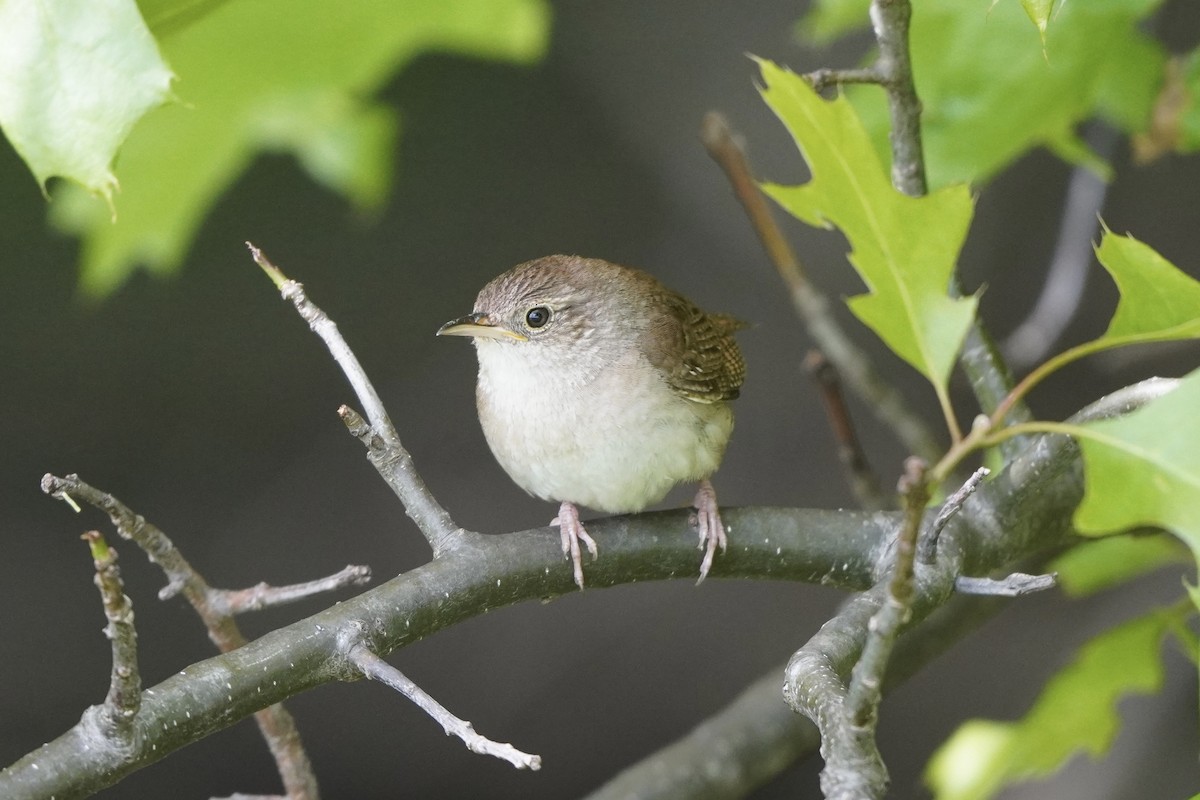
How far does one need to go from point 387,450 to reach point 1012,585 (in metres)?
0.75

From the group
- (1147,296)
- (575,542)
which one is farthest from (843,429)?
(1147,296)

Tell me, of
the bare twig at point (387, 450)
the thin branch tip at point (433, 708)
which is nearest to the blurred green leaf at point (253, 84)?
the bare twig at point (387, 450)

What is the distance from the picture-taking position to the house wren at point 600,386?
6.32ft

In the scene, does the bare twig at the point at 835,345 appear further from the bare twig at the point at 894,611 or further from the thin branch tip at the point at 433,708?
the bare twig at the point at 894,611

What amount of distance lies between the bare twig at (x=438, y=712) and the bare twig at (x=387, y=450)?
0.22m

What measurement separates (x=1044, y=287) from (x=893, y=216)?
113 inches

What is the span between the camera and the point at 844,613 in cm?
139

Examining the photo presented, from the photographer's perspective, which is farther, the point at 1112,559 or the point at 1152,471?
the point at 1112,559

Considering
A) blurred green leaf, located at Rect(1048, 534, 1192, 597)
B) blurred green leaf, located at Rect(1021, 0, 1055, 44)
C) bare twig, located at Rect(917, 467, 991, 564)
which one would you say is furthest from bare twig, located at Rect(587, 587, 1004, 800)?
blurred green leaf, located at Rect(1021, 0, 1055, 44)

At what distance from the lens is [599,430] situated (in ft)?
6.46

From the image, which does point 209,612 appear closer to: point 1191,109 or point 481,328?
point 481,328

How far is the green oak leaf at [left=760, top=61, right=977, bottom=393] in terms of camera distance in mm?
1021

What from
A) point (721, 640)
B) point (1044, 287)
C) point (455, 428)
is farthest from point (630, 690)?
point (1044, 287)

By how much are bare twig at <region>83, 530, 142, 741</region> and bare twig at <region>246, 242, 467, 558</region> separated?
38 centimetres
